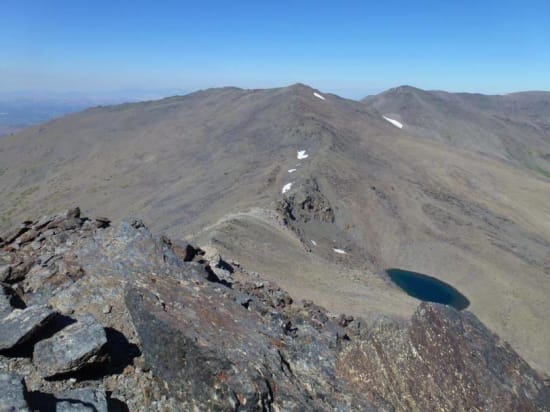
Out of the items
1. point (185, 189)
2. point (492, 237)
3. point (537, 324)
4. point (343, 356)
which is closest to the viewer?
point (343, 356)

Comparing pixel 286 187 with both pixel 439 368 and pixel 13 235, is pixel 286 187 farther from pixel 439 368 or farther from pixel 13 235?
pixel 439 368

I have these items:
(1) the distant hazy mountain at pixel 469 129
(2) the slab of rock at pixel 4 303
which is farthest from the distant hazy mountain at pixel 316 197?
(1) the distant hazy mountain at pixel 469 129

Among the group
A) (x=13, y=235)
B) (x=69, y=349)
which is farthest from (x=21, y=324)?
(x=13, y=235)

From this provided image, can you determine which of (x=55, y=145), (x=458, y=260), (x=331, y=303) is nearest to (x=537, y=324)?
(x=458, y=260)

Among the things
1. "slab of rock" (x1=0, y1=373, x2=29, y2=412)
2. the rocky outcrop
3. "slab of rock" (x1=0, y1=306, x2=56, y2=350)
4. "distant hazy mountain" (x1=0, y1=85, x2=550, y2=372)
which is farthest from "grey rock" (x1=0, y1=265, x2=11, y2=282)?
the rocky outcrop

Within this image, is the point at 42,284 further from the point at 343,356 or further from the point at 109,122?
the point at 109,122

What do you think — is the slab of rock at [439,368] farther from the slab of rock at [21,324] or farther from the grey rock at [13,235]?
the grey rock at [13,235]
